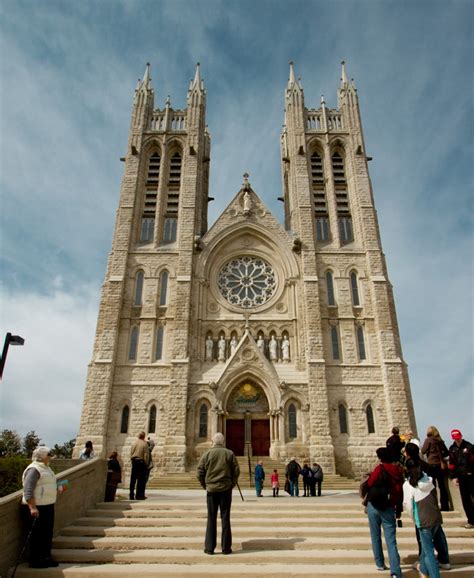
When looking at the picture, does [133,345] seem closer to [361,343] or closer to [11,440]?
[361,343]

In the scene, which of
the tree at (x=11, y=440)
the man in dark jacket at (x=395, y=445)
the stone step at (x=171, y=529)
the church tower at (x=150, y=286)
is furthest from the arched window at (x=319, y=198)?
the tree at (x=11, y=440)

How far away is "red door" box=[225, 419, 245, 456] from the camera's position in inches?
842

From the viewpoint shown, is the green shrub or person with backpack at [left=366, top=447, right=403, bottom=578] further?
the green shrub

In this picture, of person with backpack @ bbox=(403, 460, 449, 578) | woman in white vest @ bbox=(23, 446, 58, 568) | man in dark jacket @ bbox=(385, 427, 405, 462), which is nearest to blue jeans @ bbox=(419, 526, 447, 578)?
person with backpack @ bbox=(403, 460, 449, 578)

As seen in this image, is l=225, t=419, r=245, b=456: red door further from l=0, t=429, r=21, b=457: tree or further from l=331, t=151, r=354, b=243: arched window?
l=0, t=429, r=21, b=457: tree

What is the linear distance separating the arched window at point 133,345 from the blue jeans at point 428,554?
19.1 m

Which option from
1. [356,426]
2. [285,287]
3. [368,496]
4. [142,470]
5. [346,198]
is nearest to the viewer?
[368,496]

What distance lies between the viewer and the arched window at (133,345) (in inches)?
897

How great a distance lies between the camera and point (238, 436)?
2162 centimetres

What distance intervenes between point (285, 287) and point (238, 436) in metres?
8.93

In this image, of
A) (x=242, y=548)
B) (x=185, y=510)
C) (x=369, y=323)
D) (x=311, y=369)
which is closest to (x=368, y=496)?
(x=242, y=548)

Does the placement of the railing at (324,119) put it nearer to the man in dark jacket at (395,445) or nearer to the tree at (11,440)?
the man in dark jacket at (395,445)

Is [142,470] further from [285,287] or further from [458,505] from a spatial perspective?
[285,287]

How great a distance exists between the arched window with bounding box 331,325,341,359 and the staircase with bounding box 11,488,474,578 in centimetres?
1439
